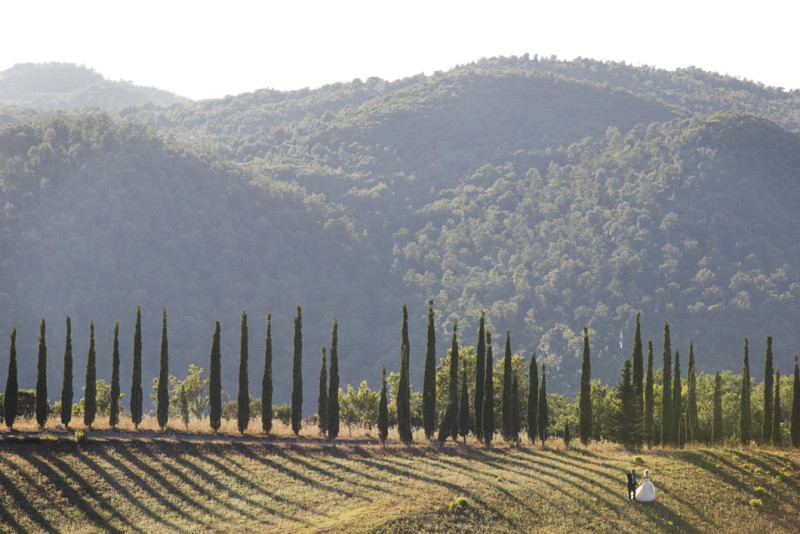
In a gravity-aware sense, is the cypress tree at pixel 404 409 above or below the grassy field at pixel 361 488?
above

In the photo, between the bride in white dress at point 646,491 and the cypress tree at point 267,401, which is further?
the cypress tree at point 267,401

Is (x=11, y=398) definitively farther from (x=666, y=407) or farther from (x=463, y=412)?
(x=666, y=407)

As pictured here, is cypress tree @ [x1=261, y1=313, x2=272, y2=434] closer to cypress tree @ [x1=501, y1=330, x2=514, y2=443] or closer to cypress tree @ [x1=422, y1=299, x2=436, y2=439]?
cypress tree @ [x1=422, y1=299, x2=436, y2=439]

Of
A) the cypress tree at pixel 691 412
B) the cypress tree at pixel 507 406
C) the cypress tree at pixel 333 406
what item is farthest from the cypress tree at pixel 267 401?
the cypress tree at pixel 691 412

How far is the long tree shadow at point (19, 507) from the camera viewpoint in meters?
39.7

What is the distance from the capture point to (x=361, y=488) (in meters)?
46.0

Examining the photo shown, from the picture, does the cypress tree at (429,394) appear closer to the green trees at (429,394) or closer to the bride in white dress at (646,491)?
the green trees at (429,394)

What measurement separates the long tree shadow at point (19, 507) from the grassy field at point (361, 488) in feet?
0.28

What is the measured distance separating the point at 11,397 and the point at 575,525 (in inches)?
1372

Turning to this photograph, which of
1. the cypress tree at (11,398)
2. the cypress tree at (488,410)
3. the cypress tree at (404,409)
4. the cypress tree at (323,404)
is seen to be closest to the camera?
the cypress tree at (11,398)

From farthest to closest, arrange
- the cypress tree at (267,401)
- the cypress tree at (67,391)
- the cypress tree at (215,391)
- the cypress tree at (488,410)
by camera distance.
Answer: the cypress tree at (267,401) → the cypress tree at (488,410) → the cypress tree at (215,391) → the cypress tree at (67,391)

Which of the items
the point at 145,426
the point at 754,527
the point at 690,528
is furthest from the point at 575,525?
the point at 145,426

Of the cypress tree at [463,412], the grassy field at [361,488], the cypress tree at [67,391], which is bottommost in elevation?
the grassy field at [361,488]

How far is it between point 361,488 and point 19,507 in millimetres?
16835
